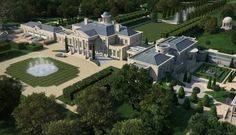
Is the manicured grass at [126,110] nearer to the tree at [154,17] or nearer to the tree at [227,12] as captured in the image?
the tree at [154,17]

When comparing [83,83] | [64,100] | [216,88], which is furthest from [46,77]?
[216,88]

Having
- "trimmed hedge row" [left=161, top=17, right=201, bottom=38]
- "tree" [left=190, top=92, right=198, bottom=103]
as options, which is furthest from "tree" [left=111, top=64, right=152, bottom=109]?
"trimmed hedge row" [left=161, top=17, right=201, bottom=38]

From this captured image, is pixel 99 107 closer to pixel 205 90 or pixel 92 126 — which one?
pixel 92 126

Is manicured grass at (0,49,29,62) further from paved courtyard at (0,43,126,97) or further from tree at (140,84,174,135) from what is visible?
tree at (140,84,174,135)

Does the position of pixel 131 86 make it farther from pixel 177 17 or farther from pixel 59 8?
pixel 177 17

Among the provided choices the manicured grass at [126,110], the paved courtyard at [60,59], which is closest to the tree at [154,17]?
the paved courtyard at [60,59]

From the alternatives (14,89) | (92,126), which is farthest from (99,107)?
(14,89)
